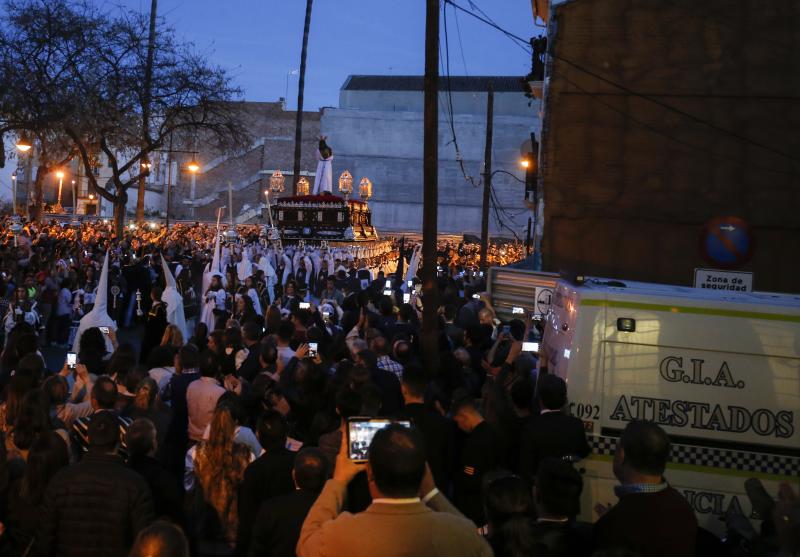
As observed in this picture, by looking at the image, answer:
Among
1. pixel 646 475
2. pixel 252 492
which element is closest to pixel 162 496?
pixel 252 492

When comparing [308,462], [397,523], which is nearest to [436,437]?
[308,462]

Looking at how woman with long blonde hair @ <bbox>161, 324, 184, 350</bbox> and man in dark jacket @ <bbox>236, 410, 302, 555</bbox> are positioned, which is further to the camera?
woman with long blonde hair @ <bbox>161, 324, 184, 350</bbox>

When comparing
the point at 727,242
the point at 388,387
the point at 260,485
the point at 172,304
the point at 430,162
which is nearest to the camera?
the point at 260,485

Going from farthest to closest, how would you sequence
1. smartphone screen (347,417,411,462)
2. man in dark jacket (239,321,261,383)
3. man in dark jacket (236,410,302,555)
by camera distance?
man in dark jacket (239,321,261,383) → man in dark jacket (236,410,302,555) → smartphone screen (347,417,411,462)

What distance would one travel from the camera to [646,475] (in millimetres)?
4090

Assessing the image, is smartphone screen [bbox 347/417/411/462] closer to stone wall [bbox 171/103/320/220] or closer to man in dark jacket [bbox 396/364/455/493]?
man in dark jacket [bbox 396/364/455/493]

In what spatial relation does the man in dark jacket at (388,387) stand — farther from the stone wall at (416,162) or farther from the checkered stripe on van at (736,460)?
the stone wall at (416,162)

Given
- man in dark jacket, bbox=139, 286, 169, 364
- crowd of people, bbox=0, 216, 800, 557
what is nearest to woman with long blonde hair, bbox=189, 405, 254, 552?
crowd of people, bbox=0, 216, 800, 557

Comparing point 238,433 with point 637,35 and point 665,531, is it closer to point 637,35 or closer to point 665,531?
point 665,531

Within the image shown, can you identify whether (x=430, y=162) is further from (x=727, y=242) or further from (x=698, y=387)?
(x=698, y=387)

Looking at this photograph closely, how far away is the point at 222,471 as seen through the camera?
5355mm

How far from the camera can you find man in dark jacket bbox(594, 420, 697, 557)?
399cm

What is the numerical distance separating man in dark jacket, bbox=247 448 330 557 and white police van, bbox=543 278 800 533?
2356mm

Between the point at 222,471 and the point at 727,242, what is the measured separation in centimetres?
608
